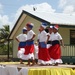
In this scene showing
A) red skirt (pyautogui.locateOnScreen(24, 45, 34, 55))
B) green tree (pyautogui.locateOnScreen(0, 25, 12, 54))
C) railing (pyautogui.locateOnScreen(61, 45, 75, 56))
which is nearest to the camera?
red skirt (pyautogui.locateOnScreen(24, 45, 34, 55))

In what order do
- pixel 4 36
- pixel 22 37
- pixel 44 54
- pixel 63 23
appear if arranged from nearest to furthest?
pixel 44 54 → pixel 22 37 → pixel 63 23 → pixel 4 36

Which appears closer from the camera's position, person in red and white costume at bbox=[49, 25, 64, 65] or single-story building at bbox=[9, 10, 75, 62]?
person in red and white costume at bbox=[49, 25, 64, 65]

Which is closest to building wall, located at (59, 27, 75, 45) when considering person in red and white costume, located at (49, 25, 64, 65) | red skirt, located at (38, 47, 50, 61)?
person in red and white costume, located at (49, 25, 64, 65)

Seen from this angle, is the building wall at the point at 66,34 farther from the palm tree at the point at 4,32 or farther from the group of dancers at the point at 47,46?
the palm tree at the point at 4,32

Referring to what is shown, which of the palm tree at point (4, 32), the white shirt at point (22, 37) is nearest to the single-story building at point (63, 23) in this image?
the white shirt at point (22, 37)

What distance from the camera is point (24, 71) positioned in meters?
10.0

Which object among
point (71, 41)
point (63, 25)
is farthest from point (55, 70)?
point (71, 41)

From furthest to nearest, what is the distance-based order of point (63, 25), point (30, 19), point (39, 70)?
point (30, 19)
point (63, 25)
point (39, 70)

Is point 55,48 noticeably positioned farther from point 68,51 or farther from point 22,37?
point 68,51

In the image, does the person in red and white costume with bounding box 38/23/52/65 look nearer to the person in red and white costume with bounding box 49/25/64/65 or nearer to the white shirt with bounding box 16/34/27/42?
the person in red and white costume with bounding box 49/25/64/65

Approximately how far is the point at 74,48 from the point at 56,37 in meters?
9.66

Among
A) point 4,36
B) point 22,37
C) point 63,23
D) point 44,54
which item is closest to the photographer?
point 44,54

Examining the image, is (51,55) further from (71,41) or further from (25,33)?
(71,41)

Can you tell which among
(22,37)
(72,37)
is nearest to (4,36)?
(72,37)
